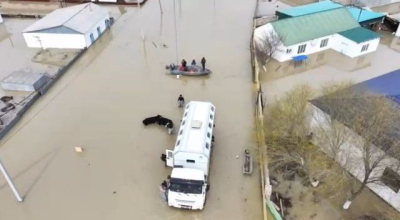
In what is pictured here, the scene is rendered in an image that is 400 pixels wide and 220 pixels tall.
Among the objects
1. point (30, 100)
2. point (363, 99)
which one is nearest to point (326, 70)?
point (363, 99)

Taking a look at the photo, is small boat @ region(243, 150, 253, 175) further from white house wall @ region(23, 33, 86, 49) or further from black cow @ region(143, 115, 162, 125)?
white house wall @ region(23, 33, 86, 49)

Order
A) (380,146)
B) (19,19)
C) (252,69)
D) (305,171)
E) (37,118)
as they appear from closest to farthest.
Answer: (380,146), (305,171), (37,118), (252,69), (19,19)

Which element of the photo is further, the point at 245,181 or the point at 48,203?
the point at 245,181

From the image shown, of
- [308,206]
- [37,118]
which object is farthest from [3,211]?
[308,206]

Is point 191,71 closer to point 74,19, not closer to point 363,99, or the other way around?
point 363,99

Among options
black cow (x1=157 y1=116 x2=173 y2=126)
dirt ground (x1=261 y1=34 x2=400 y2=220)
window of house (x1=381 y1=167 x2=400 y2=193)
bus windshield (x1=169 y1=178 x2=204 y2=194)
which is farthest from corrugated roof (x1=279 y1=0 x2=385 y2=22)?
bus windshield (x1=169 y1=178 x2=204 y2=194)

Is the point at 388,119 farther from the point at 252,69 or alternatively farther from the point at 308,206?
the point at 252,69
